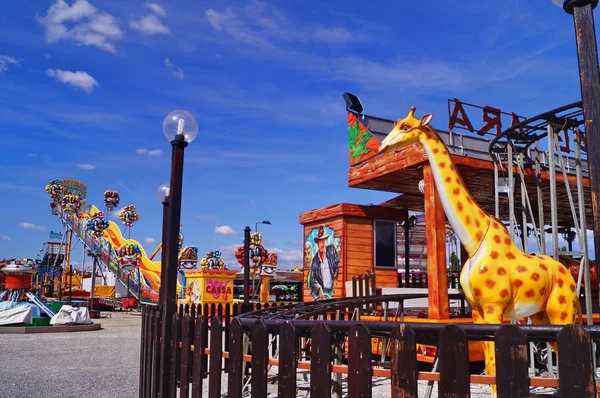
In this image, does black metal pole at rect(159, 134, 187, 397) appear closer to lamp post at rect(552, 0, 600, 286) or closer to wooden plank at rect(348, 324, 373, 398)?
wooden plank at rect(348, 324, 373, 398)

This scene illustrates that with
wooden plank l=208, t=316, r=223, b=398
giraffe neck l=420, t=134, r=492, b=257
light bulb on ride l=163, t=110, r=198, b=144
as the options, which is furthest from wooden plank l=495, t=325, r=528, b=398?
light bulb on ride l=163, t=110, r=198, b=144

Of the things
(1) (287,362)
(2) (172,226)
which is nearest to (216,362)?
(1) (287,362)

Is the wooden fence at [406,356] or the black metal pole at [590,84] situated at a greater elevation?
the black metal pole at [590,84]

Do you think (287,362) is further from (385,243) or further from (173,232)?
(385,243)

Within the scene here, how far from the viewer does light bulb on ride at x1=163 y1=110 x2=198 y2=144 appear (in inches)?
218

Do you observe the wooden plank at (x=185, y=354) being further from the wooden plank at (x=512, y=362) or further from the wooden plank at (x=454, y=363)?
the wooden plank at (x=512, y=362)

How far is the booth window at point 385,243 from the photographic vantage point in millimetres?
12920

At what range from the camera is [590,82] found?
8.87 feet

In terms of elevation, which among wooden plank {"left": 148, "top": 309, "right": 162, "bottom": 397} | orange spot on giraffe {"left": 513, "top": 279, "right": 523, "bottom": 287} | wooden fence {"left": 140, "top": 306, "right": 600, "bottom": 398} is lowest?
wooden plank {"left": 148, "top": 309, "right": 162, "bottom": 397}

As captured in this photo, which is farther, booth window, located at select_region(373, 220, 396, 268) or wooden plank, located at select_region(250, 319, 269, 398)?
booth window, located at select_region(373, 220, 396, 268)

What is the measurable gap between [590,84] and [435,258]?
21.7 ft

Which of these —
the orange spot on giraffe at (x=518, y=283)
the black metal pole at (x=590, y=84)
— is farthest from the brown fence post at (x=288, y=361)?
the orange spot on giraffe at (x=518, y=283)

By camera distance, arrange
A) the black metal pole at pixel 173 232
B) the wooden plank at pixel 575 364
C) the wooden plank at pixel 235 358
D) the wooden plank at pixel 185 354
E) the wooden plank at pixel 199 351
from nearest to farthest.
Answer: the wooden plank at pixel 575 364, the wooden plank at pixel 235 358, the wooden plank at pixel 199 351, the wooden plank at pixel 185 354, the black metal pole at pixel 173 232

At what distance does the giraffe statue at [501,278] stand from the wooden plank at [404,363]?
254 cm
